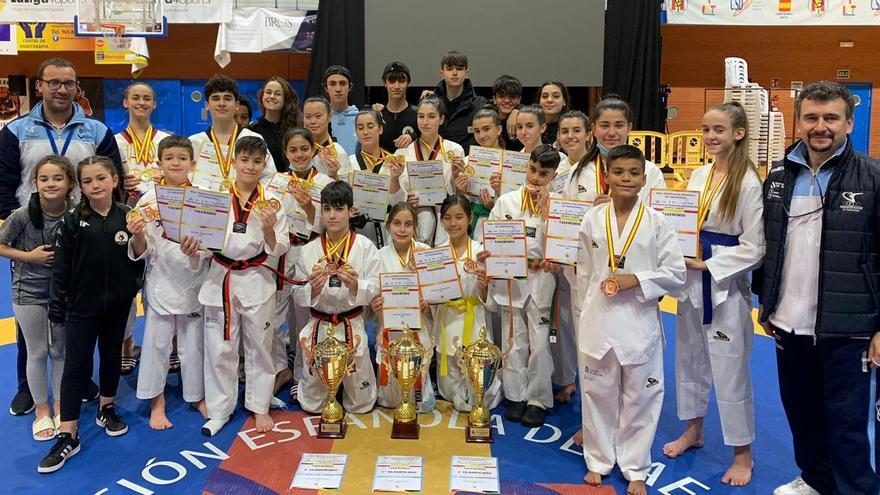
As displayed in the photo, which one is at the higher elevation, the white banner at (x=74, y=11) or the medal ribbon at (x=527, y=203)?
the white banner at (x=74, y=11)

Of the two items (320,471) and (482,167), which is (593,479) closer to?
(320,471)

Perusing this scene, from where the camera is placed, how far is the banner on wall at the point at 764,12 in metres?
11.3

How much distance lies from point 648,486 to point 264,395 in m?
2.13

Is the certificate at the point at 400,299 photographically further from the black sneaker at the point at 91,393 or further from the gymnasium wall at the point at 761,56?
the gymnasium wall at the point at 761,56

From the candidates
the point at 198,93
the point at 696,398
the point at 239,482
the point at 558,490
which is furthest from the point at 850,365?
the point at 198,93

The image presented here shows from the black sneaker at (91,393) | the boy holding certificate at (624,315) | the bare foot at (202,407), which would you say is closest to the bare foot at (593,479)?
the boy holding certificate at (624,315)

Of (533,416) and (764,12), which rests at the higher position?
(764,12)

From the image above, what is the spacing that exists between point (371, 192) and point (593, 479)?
6.91 feet

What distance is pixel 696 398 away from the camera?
3.59 meters

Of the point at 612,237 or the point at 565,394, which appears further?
the point at 565,394

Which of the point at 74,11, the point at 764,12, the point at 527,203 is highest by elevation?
the point at 764,12

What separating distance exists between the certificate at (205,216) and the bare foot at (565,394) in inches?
89.0

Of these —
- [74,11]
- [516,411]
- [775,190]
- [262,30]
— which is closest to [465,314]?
[516,411]

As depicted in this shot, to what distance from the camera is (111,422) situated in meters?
3.80
